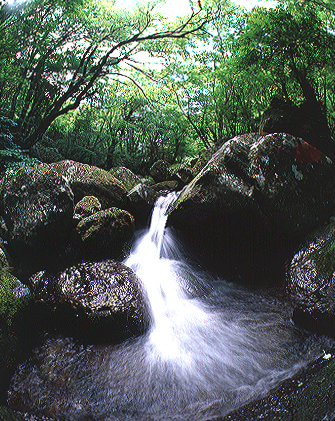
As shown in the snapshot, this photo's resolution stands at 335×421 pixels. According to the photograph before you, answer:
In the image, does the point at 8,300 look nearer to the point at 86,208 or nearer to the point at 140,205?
the point at 86,208

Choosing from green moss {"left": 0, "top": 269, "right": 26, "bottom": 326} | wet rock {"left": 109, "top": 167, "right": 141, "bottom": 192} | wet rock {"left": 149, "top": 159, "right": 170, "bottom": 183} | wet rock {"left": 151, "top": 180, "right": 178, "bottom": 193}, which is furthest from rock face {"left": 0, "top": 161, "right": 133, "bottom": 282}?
wet rock {"left": 149, "top": 159, "right": 170, "bottom": 183}

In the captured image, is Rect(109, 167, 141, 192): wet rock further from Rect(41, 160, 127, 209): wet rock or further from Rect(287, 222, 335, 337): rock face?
Rect(287, 222, 335, 337): rock face

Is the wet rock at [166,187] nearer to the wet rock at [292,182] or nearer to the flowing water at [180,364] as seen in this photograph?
the wet rock at [292,182]

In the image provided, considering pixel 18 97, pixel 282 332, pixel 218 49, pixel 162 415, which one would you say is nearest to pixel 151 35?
pixel 218 49

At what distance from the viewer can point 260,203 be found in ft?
16.3

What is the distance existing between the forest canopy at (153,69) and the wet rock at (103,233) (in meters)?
4.90

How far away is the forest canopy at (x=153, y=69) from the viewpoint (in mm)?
5840

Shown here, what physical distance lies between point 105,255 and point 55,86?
9.59m

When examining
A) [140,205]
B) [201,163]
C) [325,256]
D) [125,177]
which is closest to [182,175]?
[201,163]

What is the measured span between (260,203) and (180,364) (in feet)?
11.1

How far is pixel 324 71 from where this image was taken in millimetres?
5605

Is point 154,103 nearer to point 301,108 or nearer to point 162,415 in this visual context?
point 301,108

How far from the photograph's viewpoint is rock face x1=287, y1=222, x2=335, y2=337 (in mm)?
3266

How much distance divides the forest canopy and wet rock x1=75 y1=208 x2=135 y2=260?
16.1ft
